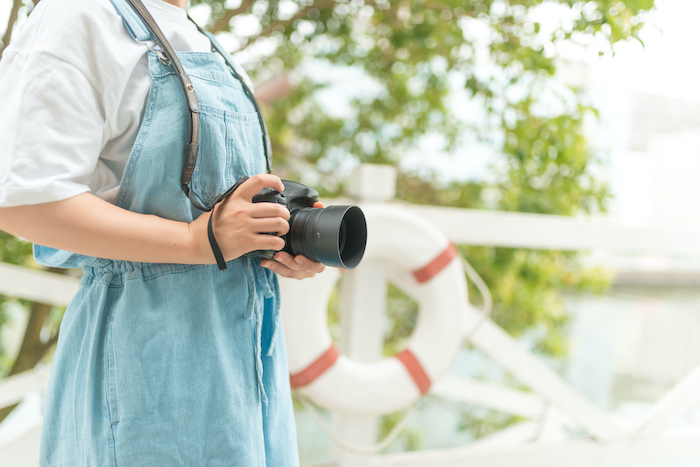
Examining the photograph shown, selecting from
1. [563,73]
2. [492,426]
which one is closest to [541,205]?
[563,73]

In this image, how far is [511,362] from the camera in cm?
137

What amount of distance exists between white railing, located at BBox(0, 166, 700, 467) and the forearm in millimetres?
753

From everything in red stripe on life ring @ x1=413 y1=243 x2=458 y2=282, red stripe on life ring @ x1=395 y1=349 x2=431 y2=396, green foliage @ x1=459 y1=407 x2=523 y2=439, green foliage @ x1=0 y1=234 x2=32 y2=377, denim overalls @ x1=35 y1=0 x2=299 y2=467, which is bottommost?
green foliage @ x1=459 y1=407 x2=523 y2=439

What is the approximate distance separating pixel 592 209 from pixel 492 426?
5.76 ft

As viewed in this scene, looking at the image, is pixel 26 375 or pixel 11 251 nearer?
pixel 26 375

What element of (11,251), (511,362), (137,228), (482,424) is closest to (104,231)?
(137,228)

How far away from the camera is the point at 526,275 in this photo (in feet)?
8.00

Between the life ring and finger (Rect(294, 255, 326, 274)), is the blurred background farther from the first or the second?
finger (Rect(294, 255, 326, 274))

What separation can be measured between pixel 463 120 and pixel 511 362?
1.80 m

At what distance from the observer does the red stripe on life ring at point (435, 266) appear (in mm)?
1234

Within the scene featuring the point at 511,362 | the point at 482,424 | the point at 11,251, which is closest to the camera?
the point at 511,362

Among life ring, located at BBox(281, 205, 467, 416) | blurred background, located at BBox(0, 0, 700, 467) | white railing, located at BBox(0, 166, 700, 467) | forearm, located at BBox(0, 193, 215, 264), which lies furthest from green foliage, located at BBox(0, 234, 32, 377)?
forearm, located at BBox(0, 193, 215, 264)

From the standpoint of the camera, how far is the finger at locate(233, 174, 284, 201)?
1.65ft

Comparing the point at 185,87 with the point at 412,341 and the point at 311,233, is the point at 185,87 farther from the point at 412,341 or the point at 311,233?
the point at 412,341
